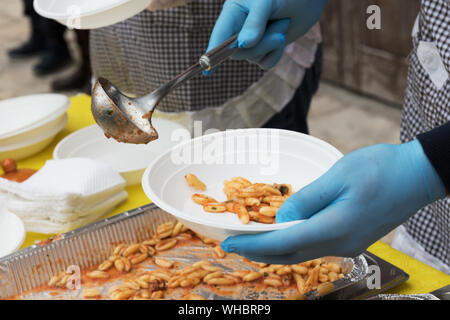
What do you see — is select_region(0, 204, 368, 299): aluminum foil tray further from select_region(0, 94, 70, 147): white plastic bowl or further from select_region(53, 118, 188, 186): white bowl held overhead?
select_region(0, 94, 70, 147): white plastic bowl

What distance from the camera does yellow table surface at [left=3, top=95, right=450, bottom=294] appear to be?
3.48 feet

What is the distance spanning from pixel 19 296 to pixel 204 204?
0.44 m

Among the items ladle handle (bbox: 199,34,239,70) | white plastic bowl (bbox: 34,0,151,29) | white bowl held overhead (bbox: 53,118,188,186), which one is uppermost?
white plastic bowl (bbox: 34,0,151,29)

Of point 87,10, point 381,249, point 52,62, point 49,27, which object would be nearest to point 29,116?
point 87,10

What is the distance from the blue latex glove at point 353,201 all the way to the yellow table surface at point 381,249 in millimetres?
233

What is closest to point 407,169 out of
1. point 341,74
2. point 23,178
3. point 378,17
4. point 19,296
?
point 19,296

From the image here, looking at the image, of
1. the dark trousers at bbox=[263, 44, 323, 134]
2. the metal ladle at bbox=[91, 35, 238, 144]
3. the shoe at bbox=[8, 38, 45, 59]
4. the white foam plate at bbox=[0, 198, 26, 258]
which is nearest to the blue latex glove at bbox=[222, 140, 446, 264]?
the metal ladle at bbox=[91, 35, 238, 144]

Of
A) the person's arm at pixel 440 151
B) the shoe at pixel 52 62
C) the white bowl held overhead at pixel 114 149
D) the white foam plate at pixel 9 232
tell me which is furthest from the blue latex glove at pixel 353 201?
the shoe at pixel 52 62

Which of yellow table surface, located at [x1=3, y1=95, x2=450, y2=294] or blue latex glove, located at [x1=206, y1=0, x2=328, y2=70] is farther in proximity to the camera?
blue latex glove, located at [x1=206, y1=0, x2=328, y2=70]

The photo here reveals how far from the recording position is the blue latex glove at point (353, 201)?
0.86 m

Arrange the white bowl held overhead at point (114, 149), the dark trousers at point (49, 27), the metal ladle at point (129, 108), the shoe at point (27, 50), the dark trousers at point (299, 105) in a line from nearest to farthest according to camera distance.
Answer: the metal ladle at point (129, 108), the white bowl held overhead at point (114, 149), the dark trousers at point (299, 105), the dark trousers at point (49, 27), the shoe at point (27, 50)

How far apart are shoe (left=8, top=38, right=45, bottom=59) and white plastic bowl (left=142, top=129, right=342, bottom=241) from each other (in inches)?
174

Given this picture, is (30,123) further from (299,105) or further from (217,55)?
(299,105)

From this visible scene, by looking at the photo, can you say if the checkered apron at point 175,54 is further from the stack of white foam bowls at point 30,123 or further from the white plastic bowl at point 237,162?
the white plastic bowl at point 237,162
